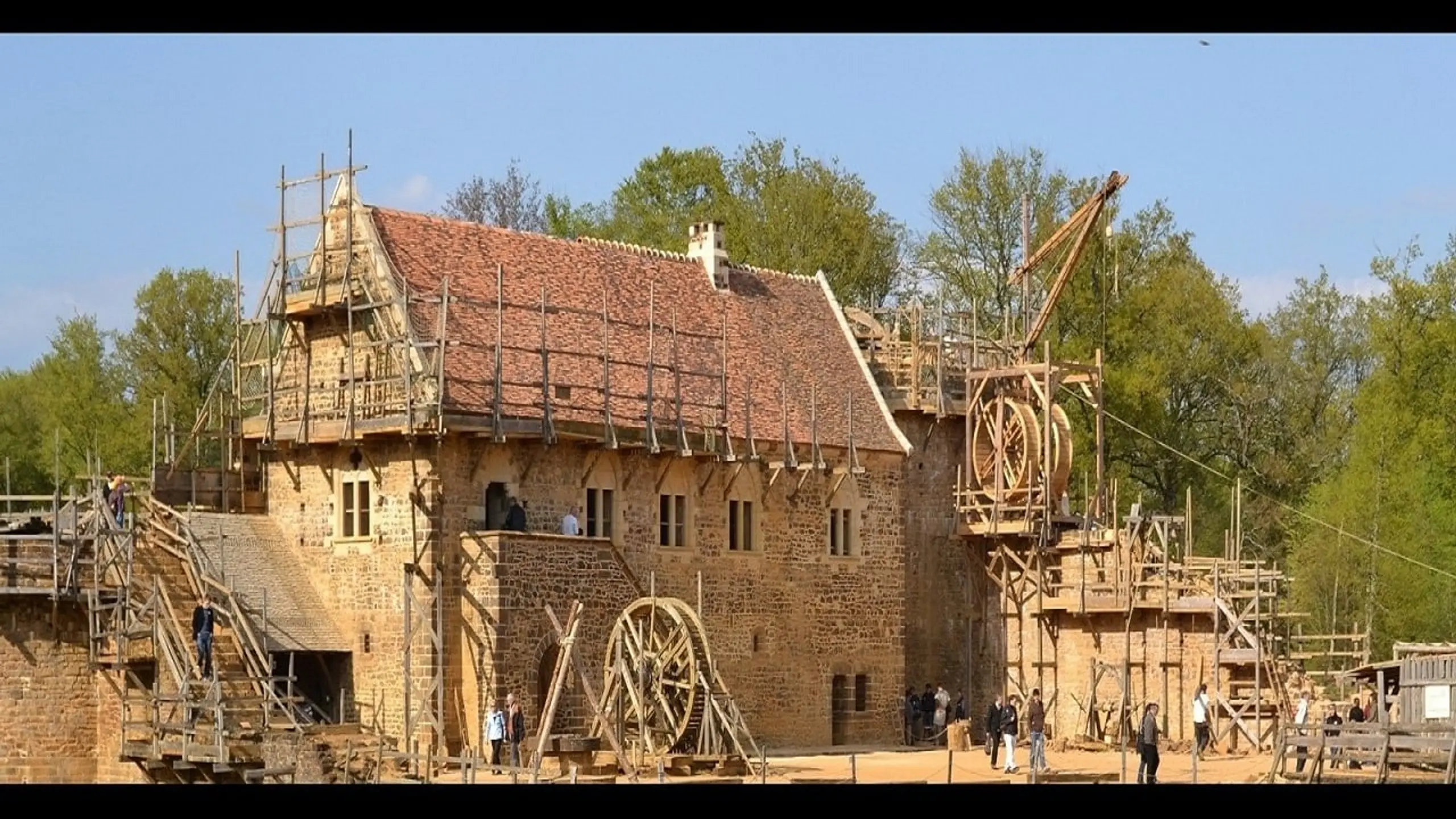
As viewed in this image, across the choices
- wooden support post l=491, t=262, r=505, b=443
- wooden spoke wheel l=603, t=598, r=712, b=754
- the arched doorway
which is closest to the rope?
wooden spoke wheel l=603, t=598, r=712, b=754

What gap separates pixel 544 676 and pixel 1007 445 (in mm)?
13589

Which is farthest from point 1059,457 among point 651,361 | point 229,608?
point 229,608

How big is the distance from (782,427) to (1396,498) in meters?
19.5

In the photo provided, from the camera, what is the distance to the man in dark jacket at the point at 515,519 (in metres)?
36.1

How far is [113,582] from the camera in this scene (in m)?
34.0

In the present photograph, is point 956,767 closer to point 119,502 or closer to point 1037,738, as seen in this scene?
point 1037,738

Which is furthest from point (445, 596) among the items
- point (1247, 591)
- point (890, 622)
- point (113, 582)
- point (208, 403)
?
point (1247, 591)

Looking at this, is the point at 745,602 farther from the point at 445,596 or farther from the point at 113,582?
the point at 113,582

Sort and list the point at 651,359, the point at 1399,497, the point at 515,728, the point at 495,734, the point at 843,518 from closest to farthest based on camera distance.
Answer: the point at 495,734, the point at 515,728, the point at 651,359, the point at 843,518, the point at 1399,497

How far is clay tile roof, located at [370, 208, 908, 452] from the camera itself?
37312 millimetres

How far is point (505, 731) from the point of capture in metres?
34.0

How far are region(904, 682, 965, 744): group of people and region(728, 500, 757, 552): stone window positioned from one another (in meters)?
5.25

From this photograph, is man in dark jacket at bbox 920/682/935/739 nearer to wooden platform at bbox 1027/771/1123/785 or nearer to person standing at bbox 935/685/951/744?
person standing at bbox 935/685/951/744

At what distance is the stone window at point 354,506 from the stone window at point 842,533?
9751mm
